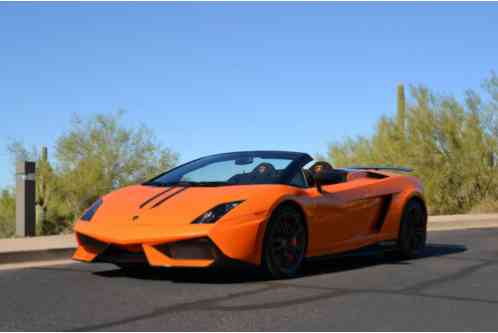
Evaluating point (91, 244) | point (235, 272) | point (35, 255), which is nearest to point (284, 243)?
point (235, 272)

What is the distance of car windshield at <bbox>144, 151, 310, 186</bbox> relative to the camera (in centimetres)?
857

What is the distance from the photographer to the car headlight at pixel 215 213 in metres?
7.58

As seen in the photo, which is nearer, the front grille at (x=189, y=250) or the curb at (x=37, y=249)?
the front grille at (x=189, y=250)

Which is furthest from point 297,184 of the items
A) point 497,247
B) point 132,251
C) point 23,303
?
point 497,247

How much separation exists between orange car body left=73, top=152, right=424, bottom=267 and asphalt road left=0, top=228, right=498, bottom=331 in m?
0.30

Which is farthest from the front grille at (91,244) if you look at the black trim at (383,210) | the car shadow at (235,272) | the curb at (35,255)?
the black trim at (383,210)

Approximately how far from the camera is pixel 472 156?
25984 millimetres

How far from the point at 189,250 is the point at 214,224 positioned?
326mm

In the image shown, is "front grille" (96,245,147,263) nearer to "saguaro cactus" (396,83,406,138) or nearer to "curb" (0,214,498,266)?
"curb" (0,214,498,266)

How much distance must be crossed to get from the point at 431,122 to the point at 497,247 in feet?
50.8

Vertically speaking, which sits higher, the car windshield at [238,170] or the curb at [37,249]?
the car windshield at [238,170]

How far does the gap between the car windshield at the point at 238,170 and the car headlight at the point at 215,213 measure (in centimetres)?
68

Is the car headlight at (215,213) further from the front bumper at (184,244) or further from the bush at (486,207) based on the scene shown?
the bush at (486,207)

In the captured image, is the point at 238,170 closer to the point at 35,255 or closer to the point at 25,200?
the point at 35,255
